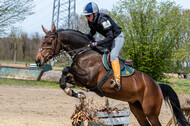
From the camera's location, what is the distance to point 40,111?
705cm

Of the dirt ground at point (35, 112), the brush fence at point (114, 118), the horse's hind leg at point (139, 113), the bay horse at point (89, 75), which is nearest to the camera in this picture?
the bay horse at point (89, 75)

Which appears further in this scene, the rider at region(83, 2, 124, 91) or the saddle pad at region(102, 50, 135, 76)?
the saddle pad at region(102, 50, 135, 76)

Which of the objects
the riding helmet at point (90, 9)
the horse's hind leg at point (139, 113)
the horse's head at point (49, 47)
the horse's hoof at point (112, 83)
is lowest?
the horse's hind leg at point (139, 113)

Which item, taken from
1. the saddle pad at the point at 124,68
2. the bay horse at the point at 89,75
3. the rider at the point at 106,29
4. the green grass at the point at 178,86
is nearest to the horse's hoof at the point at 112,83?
the rider at the point at 106,29

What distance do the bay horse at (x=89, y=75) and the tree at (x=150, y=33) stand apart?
1088cm

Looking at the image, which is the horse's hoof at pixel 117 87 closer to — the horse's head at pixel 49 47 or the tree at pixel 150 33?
the horse's head at pixel 49 47

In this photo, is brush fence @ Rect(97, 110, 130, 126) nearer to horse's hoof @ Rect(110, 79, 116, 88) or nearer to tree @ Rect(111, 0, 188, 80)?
horse's hoof @ Rect(110, 79, 116, 88)

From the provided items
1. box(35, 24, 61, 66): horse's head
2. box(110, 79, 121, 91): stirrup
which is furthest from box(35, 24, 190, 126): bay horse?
box(110, 79, 121, 91): stirrup

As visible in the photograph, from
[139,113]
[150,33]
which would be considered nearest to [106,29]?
[139,113]

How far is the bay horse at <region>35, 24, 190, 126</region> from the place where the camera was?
12.5 feet

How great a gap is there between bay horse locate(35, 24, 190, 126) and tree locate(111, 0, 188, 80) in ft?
35.7

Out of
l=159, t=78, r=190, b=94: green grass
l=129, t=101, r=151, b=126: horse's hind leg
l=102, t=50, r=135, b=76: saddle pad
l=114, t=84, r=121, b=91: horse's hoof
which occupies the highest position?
l=102, t=50, r=135, b=76: saddle pad

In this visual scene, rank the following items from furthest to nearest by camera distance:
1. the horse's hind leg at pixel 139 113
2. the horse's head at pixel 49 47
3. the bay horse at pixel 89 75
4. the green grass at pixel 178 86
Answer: the green grass at pixel 178 86
the horse's hind leg at pixel 139 113
the horse's head at pixel 49 47
the bay horse at pixel 89 75

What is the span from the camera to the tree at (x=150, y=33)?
15.2 meters
